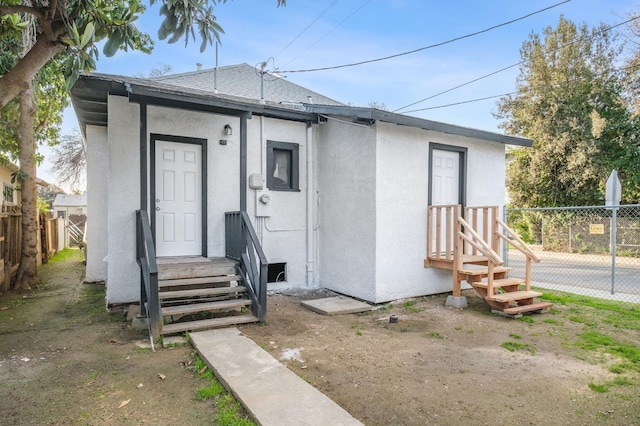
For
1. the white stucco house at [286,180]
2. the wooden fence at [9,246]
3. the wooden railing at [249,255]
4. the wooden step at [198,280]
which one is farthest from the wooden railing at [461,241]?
the wooden fence at [9,246]

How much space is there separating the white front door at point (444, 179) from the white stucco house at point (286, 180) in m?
0.03

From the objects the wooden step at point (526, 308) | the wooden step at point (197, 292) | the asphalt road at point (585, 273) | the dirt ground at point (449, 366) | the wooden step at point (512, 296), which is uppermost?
the wooden step at point (197, 292)

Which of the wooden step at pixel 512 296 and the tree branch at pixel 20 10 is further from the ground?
the tree branch at pixel 20 10

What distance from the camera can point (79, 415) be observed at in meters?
2.83

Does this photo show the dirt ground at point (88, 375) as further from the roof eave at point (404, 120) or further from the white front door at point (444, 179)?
the white front door at point (444, 179)

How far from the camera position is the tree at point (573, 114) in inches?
601

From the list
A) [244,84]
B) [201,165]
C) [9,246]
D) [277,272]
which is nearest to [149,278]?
[201,165]

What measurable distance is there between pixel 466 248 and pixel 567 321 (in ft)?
6.70

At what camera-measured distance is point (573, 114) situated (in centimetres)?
1568

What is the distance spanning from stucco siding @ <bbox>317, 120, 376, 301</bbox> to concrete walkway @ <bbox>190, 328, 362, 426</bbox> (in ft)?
8.75

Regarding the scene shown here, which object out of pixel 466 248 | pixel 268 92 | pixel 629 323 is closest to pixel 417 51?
pixel 268 92

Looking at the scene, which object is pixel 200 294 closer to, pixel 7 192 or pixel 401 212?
pixel 401 212

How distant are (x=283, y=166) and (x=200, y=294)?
298 cm

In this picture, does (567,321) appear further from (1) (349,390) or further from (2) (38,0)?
(2) (38,0)
